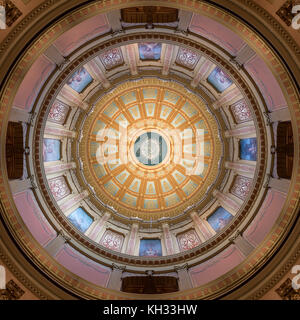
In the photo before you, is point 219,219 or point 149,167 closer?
point 219,219

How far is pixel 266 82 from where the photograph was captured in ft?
39.5

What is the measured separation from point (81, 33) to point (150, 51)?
205 inches

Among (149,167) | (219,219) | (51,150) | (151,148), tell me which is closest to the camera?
(51,150)

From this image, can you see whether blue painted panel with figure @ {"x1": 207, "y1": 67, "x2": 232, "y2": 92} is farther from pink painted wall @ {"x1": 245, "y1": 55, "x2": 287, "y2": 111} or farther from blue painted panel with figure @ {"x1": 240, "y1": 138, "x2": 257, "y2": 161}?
blue painted panel with figure @ {"x1": 240, "y1": 138, "x2": 257, "y2": 161}

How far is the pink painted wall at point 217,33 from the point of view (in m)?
11.5

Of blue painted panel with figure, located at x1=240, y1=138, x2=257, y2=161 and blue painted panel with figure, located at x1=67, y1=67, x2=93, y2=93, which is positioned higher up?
blue painted panel with figure, located at x1=67, y1=67, x2=93, y2=93

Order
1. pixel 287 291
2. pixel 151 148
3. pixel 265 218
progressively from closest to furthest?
pixel 287 291, pixel 265 218, pixel 151 148

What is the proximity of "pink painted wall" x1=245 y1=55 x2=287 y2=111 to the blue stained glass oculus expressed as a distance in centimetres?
1343

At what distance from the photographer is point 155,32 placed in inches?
514

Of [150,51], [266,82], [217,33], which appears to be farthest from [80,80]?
[266,82]

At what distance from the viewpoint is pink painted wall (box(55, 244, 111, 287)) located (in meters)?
13.6

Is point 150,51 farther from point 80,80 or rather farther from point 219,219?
point 219,219

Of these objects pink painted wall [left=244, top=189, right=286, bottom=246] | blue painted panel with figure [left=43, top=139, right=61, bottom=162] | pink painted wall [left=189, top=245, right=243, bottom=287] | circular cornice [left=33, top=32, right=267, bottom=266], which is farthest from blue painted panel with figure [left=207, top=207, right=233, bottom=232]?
blue painted panel with figure [left=43, top=139, right=61, bottom=162]

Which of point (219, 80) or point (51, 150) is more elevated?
point (219, 80)
